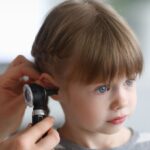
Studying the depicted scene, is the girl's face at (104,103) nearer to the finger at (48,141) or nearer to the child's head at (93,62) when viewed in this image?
the child's head at (93,62)

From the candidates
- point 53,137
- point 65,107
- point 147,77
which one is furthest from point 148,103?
point 53,137

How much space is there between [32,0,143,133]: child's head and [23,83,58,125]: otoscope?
11cm

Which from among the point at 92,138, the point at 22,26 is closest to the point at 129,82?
the point at 92,138

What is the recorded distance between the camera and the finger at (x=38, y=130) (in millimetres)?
858

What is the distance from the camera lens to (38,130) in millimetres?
869

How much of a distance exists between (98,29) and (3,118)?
398 mm

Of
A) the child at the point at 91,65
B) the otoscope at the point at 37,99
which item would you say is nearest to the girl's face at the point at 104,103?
the child at the point at 91,65

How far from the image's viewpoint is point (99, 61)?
0.94 m

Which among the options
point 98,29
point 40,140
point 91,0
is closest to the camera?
point 40,140

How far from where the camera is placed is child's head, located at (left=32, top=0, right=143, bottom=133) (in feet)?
3.11

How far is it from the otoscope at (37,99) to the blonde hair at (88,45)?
4.6 inches

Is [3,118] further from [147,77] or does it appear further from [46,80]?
[147,77]

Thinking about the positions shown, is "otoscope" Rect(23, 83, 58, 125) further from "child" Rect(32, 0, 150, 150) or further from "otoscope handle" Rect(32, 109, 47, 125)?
"child" Rect(32, 0, 150, 150)

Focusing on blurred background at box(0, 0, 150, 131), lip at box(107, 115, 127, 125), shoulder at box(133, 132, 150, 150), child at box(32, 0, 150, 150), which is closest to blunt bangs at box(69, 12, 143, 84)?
child at box(32, 0, 150, 150)
